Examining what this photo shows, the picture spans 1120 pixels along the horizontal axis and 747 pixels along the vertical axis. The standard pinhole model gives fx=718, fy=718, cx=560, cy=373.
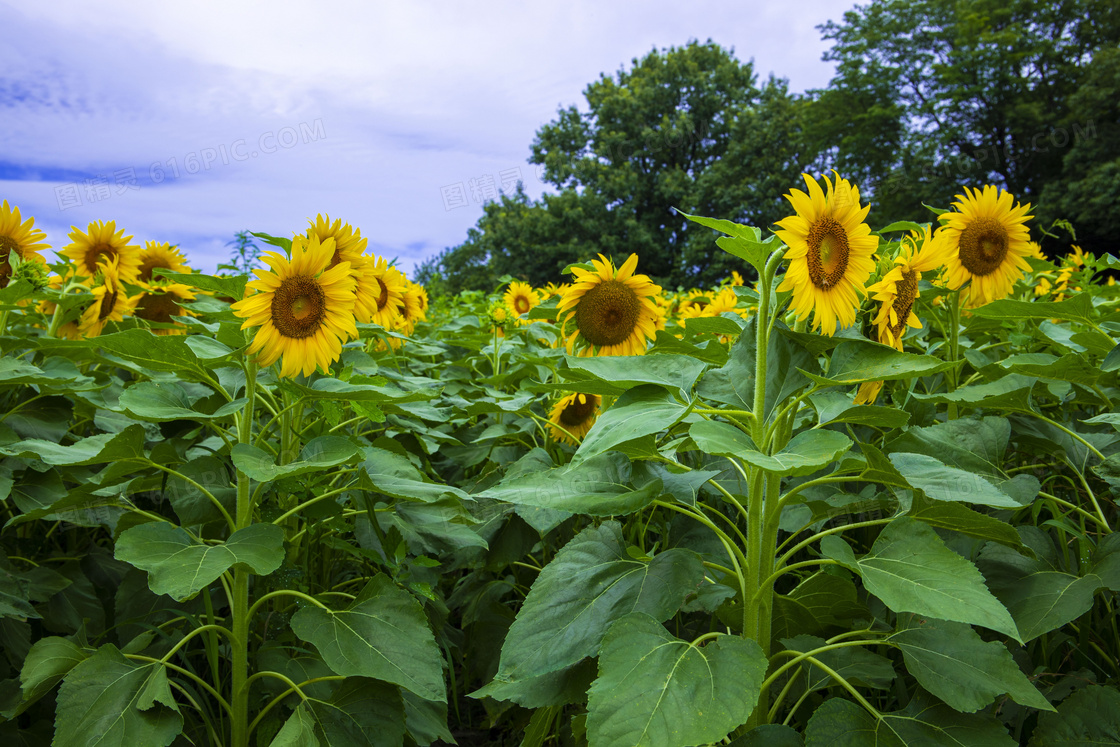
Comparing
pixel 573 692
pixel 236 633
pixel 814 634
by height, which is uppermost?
pixel 814 634

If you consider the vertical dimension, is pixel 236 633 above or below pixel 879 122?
below

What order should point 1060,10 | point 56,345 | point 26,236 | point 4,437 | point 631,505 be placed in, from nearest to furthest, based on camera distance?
point 631,505, point 4,437, point 56,345, point 26,236, point 1060,10

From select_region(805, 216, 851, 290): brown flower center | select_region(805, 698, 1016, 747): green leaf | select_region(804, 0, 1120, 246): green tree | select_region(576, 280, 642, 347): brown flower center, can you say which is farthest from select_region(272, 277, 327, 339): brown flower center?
select_region(804, 0, 1120, 246): green tree

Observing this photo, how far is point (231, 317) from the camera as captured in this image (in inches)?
71.4

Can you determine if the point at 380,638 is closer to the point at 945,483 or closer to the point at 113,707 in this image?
the point at 113,707

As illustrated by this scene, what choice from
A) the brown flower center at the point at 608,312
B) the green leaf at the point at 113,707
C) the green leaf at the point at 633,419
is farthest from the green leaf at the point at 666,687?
the brown flower center at the point at 608,312

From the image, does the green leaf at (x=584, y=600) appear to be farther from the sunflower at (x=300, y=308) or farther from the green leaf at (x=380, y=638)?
the sunflower at (x=300, y=308)

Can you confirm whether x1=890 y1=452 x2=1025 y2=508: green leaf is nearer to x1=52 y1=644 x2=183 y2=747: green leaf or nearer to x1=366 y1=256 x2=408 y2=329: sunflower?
x1=52 y1=644 x2=183 y2=747: green leaf

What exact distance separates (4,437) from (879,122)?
29.8 m

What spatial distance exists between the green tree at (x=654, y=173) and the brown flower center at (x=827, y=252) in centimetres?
2574

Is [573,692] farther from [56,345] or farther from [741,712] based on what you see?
[56,345]

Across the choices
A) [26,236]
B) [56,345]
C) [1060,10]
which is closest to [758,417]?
[56,345]

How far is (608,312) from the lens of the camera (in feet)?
7.72

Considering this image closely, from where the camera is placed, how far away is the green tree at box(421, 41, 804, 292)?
28.5 m
